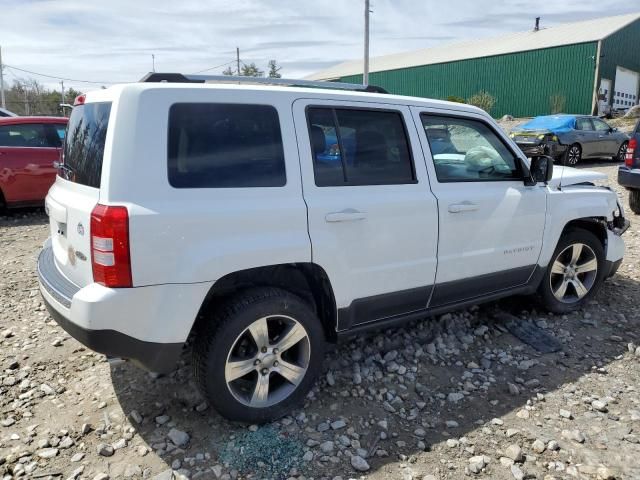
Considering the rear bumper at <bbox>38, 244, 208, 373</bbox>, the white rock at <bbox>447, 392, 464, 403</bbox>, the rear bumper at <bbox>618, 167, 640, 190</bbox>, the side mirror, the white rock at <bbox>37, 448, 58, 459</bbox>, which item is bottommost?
the white rock at <bbox>37, 448, 58, 459</bbox>

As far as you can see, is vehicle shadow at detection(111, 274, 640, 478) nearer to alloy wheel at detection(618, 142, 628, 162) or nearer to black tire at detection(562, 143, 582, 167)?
black tire at detection(562, 143, 582, 167)

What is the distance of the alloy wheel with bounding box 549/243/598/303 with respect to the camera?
4523 mm

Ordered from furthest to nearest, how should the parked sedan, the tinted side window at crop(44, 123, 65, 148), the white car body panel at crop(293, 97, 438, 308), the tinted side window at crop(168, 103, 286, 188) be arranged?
the parked sedan < the tinted side window at crop(44, 123, 65, 148) < the white car body panel at crop(293, 97, 438, 308) < the tinted side window at crop(168, 103, 286, 188)

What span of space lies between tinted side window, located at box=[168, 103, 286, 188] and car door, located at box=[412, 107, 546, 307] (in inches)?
45.1

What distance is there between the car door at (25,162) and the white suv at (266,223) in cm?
542

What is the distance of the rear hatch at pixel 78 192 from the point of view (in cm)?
267

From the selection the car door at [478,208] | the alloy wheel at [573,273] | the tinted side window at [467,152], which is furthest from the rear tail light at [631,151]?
the tinted side window at [467,152]

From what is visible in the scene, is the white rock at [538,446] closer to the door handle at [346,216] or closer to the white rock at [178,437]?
the door handle at [346,216]

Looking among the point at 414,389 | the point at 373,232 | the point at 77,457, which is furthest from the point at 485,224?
the point at 77,457

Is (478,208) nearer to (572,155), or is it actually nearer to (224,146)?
(224,146)

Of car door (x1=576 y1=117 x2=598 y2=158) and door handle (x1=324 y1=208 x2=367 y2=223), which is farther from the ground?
car door (x1=576 y1=117 x2=598 y2=158)

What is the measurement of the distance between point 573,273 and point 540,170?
117 cm

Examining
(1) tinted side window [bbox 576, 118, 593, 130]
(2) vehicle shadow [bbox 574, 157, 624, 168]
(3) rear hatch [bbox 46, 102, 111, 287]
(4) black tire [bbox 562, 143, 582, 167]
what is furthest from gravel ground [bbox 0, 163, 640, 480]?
(2) vehicle shadow [bbox 574, 157, 624, 168]

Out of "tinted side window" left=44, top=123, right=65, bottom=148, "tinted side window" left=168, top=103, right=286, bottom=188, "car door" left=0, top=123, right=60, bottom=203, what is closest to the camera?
"tinted side window" left=168, top=103, right=286, bottom=188
